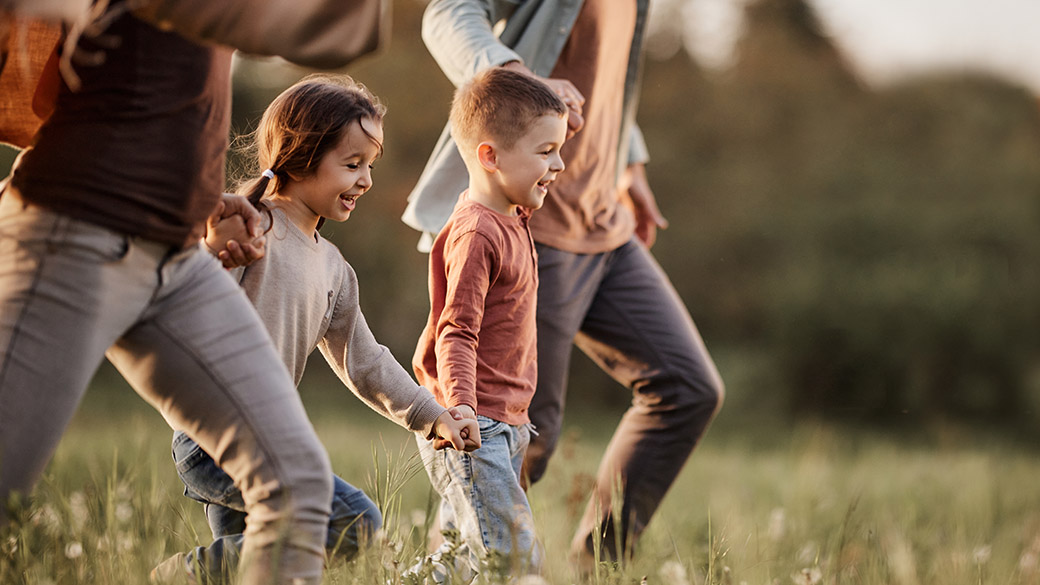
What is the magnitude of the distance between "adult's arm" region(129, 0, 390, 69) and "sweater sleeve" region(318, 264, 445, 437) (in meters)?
0.86

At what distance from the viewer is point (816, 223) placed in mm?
15641

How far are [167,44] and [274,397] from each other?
69 cm

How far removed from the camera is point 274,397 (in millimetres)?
2160

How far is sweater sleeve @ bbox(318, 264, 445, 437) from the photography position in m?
2.80

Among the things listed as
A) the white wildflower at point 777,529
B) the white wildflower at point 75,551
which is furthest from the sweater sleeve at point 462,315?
the white wildflower at point 777,529

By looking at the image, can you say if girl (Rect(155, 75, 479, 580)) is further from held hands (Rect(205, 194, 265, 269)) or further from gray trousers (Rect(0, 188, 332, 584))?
gray trousers (Rect(0, 188, 332, 584))

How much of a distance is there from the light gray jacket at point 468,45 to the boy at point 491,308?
0.23 metres

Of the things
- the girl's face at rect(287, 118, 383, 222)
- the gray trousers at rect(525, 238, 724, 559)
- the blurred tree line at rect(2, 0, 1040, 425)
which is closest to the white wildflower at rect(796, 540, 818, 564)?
the gray trousers at rect(525, 238, 724, 559)

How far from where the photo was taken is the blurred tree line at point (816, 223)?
45.1 feet

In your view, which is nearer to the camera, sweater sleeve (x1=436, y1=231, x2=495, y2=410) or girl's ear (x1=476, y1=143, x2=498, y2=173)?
sweater sleeve (x1=436, y1=231, x2=495, y2=410)

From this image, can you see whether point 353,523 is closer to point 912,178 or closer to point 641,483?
point 641,483

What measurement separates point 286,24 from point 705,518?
3.91 metres

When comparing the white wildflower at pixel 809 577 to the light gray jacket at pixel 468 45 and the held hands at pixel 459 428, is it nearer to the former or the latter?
the held hands at pixel 459 428

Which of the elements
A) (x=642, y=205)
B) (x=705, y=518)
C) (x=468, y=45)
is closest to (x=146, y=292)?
(x=468, y=45)
